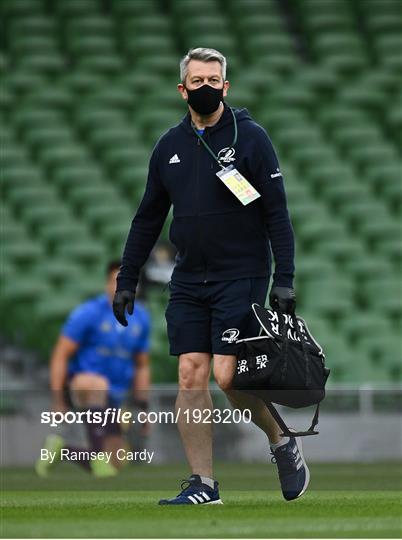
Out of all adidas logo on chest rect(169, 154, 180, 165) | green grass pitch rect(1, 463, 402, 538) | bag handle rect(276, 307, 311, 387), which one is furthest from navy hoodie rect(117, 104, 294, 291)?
green grass pitch rect(1, 463, 402, 538)

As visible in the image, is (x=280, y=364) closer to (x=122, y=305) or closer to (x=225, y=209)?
(x=225, y=209)

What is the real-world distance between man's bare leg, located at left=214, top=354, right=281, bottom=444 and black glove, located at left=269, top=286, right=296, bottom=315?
27cm

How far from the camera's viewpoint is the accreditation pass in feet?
20.9

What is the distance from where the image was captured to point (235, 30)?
17.5 metres

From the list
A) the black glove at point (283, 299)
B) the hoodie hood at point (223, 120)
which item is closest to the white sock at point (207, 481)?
the black glove at point (283, 299)

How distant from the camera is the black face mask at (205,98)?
646 cm

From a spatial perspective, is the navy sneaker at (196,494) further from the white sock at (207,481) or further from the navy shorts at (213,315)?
the navy shorts at (213,315)

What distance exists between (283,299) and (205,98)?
88 cm

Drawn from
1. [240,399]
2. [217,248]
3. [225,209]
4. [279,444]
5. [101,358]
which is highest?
[225,209]

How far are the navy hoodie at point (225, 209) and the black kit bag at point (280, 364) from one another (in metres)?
0.22

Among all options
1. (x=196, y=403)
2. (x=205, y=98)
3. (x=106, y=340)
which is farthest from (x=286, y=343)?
(x=106, y=340)

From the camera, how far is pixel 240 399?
21.3 ft

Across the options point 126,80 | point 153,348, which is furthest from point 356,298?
point 126,80

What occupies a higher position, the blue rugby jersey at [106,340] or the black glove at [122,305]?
the black glove at [122,305]
